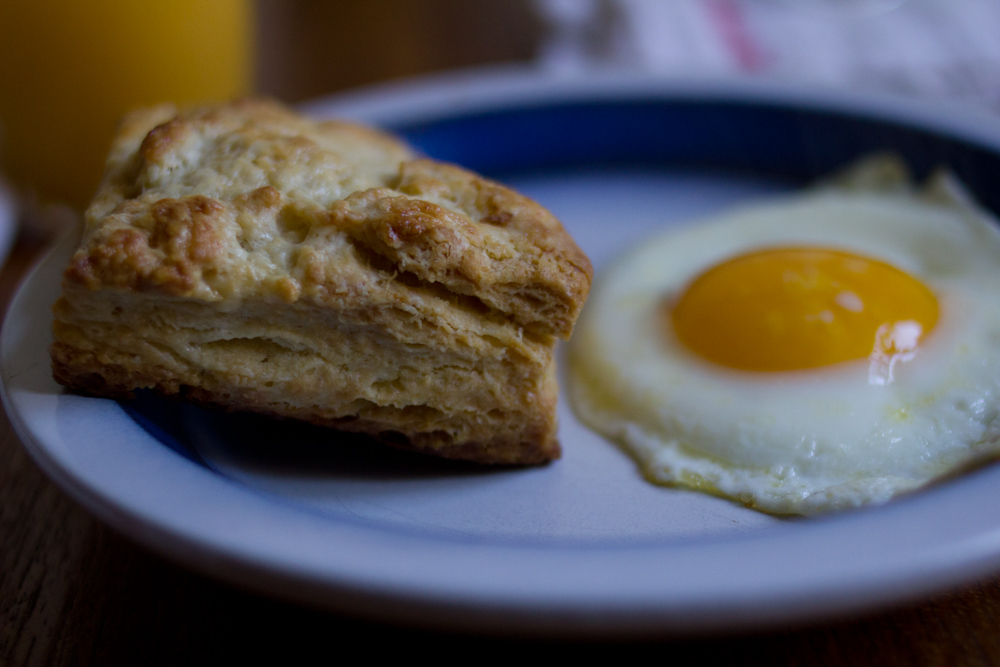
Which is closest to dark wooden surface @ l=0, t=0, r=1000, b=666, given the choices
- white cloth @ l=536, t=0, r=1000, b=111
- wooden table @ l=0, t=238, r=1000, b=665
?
wooden table @ l=0, t=238, r=1000, b=665

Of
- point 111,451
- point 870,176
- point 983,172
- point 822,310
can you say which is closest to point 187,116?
point 111,451

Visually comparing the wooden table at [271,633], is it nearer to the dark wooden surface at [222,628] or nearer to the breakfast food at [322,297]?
the dark wooden surface at [222,628]

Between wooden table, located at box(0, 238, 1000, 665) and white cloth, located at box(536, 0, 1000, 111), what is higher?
white cloth, located at box(536, 0, 1000, 111)

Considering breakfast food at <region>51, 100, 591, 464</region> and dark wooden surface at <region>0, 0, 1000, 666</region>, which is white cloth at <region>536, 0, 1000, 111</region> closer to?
breakfast food at <region>51, 100, 591, 464</region>

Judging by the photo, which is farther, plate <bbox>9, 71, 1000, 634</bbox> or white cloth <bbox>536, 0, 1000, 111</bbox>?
white cloth <bbox>536, 0, 1000, 111</bbox>

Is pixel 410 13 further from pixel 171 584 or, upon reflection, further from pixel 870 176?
pixel 171 584

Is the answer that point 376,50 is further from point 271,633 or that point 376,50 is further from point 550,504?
point 271,633
